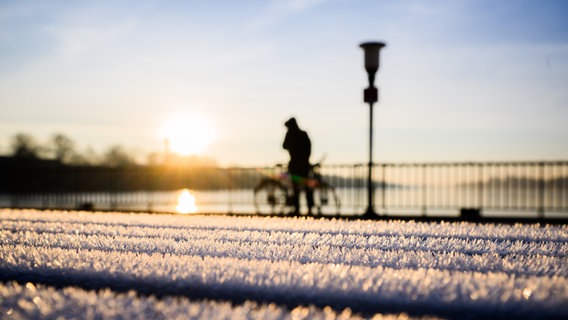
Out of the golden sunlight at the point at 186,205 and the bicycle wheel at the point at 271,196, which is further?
the golden sunlight at the point at 186,205

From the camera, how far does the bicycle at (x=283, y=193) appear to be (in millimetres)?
15062

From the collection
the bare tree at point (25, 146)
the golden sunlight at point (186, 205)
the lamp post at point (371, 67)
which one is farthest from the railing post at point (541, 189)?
the bare tree at point (25, 146)

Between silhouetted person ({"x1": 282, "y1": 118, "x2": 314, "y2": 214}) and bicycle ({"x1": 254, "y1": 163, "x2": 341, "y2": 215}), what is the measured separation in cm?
58

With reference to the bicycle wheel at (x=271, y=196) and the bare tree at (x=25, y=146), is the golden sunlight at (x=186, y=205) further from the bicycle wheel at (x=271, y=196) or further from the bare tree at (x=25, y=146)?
the bare tree at (x=25, y=146)

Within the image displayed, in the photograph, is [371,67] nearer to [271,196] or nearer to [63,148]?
[271,196]

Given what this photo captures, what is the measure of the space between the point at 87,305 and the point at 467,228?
642 cm

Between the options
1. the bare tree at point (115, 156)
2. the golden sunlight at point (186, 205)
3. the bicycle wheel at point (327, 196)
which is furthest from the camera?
the bare tree at point (115, 156)

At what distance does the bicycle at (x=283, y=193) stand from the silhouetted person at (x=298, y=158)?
576mm

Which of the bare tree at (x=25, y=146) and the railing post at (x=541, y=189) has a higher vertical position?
the bare tree at (x=25, y=146)

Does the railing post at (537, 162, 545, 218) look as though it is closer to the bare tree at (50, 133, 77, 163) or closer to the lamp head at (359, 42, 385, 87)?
the lamp head at (359, 42, 385, 87)

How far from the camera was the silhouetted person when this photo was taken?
545 inches

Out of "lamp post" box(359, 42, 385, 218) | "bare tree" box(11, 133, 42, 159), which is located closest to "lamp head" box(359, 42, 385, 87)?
"lamp post" box(359, 42, 385, 218)

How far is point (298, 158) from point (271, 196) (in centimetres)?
192

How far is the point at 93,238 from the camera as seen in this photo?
6.61 metres
